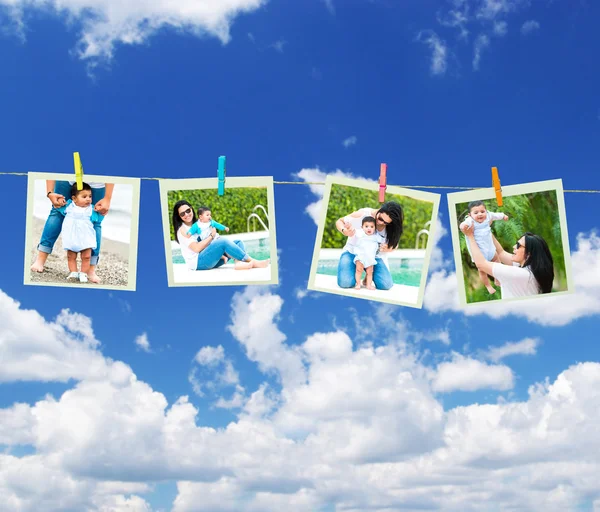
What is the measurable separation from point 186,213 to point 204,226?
0.65 feet

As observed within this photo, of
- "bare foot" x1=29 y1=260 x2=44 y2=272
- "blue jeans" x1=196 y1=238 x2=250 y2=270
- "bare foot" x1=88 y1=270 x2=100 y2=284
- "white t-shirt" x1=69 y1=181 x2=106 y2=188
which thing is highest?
"white t-shirt" x1=69 y1=181 x2=106 y2=188

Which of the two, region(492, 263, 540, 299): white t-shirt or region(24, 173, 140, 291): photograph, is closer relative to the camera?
region(24, 173, 140, 291): photograph

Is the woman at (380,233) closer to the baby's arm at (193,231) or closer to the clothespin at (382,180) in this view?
the clothespin at (382,180)

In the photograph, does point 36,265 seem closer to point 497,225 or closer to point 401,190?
point 401,190

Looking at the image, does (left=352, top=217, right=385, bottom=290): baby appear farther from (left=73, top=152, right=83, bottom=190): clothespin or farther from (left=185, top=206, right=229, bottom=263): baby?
(left=73, top=152, right=83, bottom=190): clothespin

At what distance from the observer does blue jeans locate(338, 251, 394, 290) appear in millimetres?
9484

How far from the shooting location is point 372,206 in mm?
9492

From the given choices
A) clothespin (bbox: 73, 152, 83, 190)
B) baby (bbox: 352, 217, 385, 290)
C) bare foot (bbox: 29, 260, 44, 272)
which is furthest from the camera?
baby (bbox: 352, 217, 385, 290)

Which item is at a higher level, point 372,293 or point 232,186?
point 232,186

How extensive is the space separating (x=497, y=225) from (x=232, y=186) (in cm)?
235

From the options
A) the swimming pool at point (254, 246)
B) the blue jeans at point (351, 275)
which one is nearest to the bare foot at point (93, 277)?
the swimming pool at point (254, 246)

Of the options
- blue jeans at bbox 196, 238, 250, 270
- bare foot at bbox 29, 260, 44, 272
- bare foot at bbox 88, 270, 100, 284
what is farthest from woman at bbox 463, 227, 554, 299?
bare foot at bbox 29, 260, 44, 272

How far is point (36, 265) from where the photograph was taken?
941 centimetres

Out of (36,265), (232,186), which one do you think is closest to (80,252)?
(36,265)
